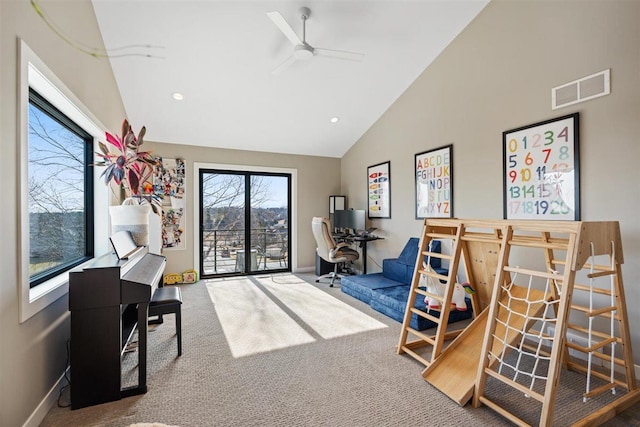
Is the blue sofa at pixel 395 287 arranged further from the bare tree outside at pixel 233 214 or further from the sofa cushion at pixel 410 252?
the bare tree outside at pixel 233 214

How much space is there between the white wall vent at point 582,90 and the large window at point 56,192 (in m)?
4.04

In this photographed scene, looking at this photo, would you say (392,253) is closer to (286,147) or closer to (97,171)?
(286,147)

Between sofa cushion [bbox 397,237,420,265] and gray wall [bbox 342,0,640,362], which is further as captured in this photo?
sofa cushion [bbox 397,237,420,265]

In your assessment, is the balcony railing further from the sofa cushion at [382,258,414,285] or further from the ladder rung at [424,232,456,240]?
the ladder rung at [424,232,456,240]

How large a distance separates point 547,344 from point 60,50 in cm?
462

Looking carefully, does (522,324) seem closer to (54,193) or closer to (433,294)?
(433,294)

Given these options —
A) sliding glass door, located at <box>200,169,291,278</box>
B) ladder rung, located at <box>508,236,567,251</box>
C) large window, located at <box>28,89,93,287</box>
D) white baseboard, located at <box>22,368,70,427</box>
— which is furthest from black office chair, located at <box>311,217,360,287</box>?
white baseboard, located at <box>22,368,70,427</box>

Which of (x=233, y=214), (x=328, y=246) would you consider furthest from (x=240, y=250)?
(x=328, y=246)

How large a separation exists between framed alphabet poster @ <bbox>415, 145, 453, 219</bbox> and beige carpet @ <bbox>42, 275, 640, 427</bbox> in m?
1.58

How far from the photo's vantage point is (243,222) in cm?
554

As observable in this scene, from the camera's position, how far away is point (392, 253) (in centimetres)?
483

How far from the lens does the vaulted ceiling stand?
301cm

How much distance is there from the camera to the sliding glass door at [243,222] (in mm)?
5344

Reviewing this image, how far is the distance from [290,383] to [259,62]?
344cm
